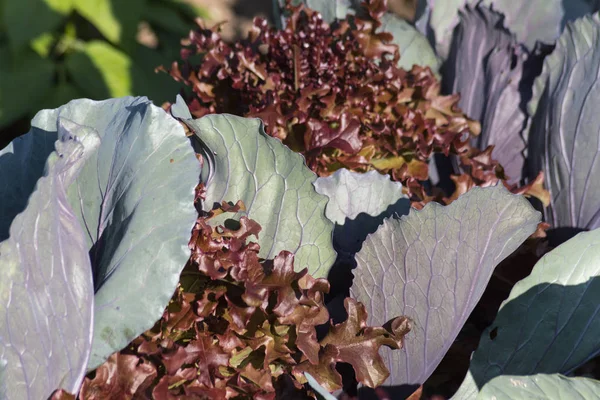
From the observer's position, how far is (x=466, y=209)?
95cm

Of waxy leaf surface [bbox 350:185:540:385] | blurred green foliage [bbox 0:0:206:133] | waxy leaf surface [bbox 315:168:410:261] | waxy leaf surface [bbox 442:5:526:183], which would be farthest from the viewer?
blurred green foliage [bbox 0:0:206:133]

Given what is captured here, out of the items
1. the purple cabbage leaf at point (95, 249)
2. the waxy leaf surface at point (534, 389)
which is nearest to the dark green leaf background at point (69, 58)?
the purple cabbage leaf at point (95, 249)

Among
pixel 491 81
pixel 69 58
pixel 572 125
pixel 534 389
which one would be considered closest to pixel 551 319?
pixel 534 389

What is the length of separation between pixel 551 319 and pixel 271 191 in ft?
1.56

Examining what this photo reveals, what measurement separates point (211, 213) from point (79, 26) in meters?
2.12

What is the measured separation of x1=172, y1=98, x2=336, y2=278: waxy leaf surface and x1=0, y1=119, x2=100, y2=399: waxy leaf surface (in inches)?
9.1

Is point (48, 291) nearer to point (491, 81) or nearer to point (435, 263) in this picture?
point (435, 263)

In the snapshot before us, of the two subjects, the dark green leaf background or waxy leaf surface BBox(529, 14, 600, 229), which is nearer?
waxy leaf surface BBox(529, 14, 600, 229)

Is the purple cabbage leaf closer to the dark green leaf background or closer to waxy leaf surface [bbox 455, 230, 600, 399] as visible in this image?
waxy leaf surface [bbox 455, 230, 600, 399]

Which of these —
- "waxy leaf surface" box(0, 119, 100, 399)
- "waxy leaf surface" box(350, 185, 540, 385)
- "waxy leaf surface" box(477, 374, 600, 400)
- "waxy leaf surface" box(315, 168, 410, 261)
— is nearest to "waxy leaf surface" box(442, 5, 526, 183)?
"waxy leaf surface" box(315, 168, 410, 261)

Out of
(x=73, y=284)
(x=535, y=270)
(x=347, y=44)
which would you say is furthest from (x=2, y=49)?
(x=535, y=270)

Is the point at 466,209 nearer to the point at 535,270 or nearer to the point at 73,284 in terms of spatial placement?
the point at 535,270

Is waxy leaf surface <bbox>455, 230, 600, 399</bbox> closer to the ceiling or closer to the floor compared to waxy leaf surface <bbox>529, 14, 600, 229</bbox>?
closer to the floor

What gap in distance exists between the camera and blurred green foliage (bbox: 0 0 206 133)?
2.42 metres
